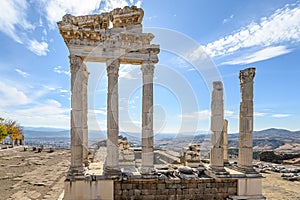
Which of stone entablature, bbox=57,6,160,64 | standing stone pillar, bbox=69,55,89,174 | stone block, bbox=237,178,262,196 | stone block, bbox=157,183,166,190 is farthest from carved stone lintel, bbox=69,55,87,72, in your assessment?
stone block, bbox=237,178,262,196

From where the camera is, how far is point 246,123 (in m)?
10.9

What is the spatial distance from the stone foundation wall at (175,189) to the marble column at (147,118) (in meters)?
0.92

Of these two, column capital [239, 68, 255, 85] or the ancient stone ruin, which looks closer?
the ancient stone ruin

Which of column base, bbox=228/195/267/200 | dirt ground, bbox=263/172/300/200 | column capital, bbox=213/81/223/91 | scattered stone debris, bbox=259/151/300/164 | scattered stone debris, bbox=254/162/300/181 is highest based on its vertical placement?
column capital, bbox=213/81/223/91

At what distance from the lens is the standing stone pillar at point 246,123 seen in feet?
35.4

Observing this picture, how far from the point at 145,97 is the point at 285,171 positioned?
17.0 m

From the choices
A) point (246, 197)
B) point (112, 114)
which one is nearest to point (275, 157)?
point (246, 197)

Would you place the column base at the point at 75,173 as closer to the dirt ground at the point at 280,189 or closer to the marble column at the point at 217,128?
the marble column at the point at 217,128

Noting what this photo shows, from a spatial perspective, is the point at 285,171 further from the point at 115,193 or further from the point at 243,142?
the point at 115,193

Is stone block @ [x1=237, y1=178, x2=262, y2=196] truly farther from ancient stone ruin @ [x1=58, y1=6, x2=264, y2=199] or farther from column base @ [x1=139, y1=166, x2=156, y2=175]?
column base @ [x1=139, y1=166, x2=156, y2=175]

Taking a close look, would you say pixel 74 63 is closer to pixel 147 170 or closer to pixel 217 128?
pixel 147 170

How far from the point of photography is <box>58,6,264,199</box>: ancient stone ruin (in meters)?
9.68

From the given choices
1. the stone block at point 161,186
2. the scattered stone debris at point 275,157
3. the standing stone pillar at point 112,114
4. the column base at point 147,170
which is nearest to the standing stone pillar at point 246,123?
the stone block at point 161,186

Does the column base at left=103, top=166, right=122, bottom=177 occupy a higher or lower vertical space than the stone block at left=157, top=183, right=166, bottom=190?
higher
